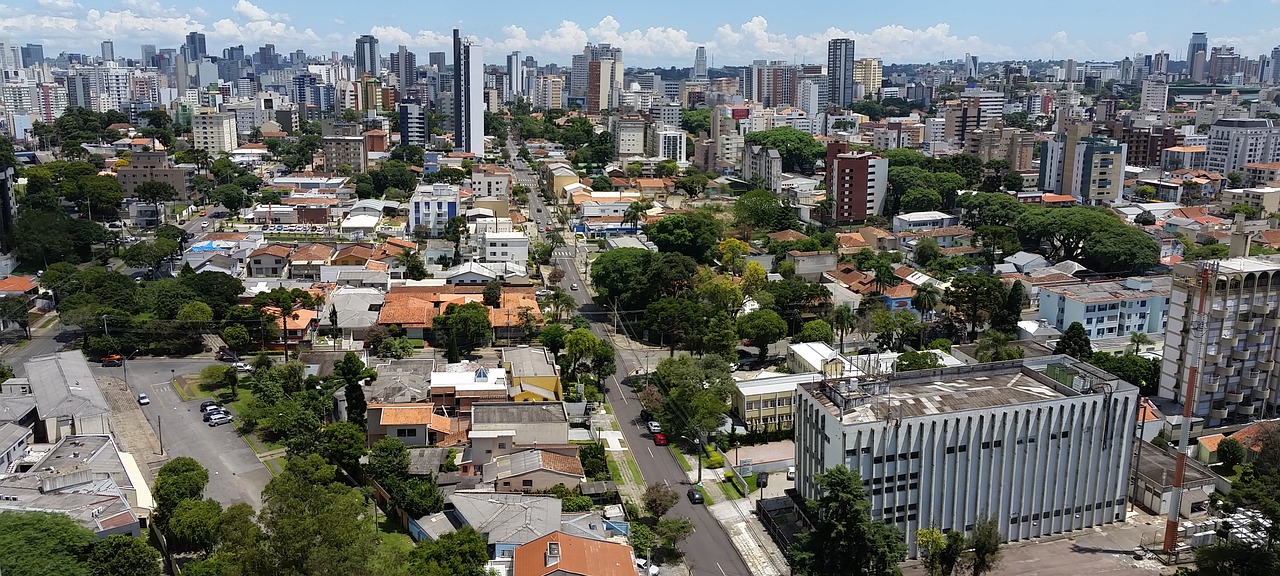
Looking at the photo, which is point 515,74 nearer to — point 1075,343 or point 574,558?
point 1075,343

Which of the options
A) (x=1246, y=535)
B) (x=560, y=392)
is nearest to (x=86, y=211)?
(x=560, y=392)

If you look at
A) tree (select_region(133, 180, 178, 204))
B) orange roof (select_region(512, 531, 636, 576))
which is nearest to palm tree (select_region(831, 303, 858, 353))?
orange roof (select_region(512, 531, 636, 576))

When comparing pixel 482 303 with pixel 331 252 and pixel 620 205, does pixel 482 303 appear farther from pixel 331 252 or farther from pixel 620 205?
pixel 620 205

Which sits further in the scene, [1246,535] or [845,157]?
[845,157]

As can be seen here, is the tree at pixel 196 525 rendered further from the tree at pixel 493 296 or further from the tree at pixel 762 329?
the tree at pixel 762 329

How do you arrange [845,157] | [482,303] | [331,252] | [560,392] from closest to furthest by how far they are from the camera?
1. [560,392]
2. [482,303]
3. [331,252]
4. [845,157]

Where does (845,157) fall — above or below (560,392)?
above

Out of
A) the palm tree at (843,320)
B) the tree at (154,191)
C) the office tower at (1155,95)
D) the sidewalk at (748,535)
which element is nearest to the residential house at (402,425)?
the sidewalk at (748,535)
